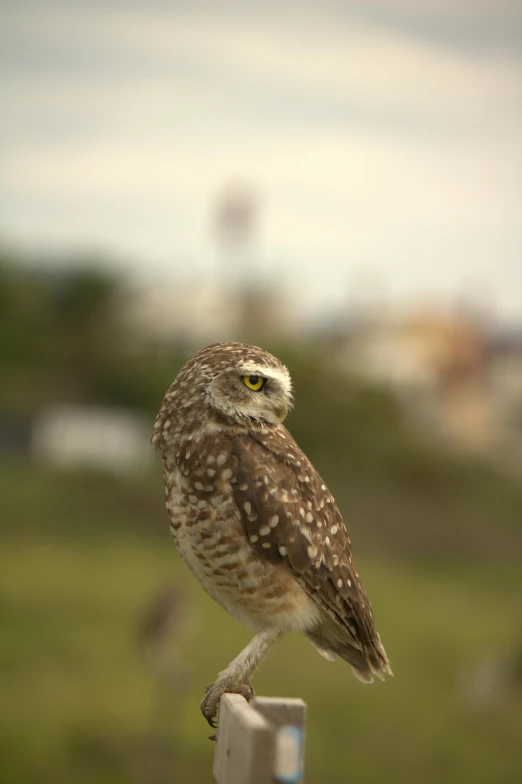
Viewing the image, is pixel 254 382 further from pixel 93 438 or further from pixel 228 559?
pixel 93 438

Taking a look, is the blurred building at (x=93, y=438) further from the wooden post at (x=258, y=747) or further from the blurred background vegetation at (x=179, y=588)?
the wooden post at (x=258, y=747)

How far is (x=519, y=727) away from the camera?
1186 centimetres

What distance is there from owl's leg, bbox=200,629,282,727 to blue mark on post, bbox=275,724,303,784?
2.06ft

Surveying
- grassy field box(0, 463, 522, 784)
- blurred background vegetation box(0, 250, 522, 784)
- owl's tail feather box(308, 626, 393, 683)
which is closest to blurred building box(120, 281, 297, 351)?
blurred background vegetation box(0, 250, 522, 784)

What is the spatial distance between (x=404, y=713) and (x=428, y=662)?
1.42m

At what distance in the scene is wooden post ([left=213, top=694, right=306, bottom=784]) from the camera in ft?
6.20

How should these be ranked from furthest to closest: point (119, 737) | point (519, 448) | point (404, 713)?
1. point (519, 448)
2. point (404, 713)
3. point (119, 737)

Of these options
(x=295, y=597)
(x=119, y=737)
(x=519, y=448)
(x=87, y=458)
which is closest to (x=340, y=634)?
(x=295, y=597)

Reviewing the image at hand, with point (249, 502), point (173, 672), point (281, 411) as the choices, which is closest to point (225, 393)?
point (281, 411)

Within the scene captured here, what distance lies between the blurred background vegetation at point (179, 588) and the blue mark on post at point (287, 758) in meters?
8.13

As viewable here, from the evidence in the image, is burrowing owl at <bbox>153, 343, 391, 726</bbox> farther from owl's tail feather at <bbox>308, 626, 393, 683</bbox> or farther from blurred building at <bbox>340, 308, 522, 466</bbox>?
blurred building at <bbox>340, 308, 522, 466</bbox>

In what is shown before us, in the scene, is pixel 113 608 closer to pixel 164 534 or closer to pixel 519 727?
pixel 164 534

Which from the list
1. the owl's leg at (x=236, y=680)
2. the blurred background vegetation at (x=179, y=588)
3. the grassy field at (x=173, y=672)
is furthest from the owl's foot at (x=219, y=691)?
the grassy field at (x=173, y=672)

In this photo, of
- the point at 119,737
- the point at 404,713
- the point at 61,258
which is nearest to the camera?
the point at 119,737
